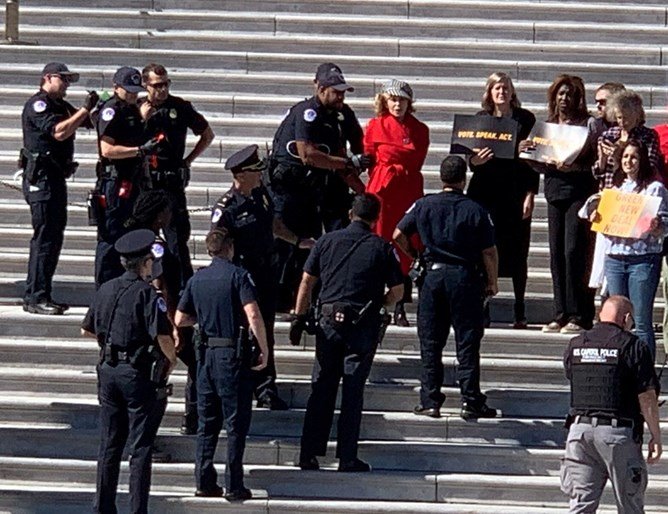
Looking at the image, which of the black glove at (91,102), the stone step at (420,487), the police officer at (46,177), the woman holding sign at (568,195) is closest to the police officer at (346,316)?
the stone step at (420,487)

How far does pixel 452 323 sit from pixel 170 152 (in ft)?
8.04

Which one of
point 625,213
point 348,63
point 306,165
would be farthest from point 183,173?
point 348,63

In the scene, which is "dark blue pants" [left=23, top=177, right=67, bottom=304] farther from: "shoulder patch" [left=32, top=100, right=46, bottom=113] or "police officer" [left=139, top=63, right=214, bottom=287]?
"police officer" [left=139, top=63, right=214, bottom=287]

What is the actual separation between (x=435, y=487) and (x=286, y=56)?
5.45m

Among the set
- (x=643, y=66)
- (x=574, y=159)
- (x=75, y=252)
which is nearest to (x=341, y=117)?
(x=574, y=159)

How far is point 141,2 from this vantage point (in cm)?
1678

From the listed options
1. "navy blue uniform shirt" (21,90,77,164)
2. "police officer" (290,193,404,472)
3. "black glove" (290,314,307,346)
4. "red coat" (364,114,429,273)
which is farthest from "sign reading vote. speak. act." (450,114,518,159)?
"navy blue uniform shirt" (21,90,77,164)

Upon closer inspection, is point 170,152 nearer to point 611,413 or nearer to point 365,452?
point 365,452

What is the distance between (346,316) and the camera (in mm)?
11312

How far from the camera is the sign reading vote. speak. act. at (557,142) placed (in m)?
12.7

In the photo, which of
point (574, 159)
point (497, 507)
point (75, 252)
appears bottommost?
point (497, 507)

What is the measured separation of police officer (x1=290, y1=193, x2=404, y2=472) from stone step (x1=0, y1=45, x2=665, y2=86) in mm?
4379

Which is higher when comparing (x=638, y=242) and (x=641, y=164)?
(x=641, y=164)

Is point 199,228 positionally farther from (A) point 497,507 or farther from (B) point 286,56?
(A) point 497,507
